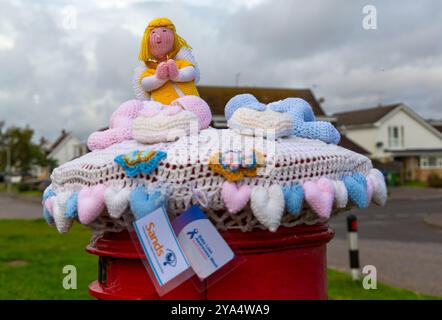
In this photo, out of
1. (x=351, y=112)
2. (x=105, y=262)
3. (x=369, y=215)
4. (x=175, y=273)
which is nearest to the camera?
(x=175, y=273)

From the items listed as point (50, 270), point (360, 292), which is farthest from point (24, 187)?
point (360, 292)

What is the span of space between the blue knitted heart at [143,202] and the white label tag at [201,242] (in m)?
0.09

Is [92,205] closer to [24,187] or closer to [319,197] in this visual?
[319,197]

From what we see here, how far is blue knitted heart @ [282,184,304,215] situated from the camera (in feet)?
4.75

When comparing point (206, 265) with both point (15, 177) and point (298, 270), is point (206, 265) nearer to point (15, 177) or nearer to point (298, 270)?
point (298, 270)

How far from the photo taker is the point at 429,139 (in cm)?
3572

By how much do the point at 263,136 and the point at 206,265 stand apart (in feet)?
1.28

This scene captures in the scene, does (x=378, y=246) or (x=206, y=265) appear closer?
(x=206, y=265)

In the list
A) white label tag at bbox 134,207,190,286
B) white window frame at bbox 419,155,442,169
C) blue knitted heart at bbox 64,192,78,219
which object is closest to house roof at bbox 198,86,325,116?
blue knitted heart at bbox 64,192,78,219

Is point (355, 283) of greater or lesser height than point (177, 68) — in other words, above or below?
below

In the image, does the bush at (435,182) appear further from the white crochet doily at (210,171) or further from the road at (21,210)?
the white crochet doily at (210,171)

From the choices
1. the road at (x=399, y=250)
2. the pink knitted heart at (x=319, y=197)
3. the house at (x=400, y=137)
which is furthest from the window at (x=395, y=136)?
the pink knitted heart at (x=319, y=197)

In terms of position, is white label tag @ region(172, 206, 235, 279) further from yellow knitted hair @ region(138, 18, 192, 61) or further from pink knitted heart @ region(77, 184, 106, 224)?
yellow knitted hair @ region(138, 18, 192, 61)

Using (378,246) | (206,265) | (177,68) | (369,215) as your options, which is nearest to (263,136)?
(206,265)
